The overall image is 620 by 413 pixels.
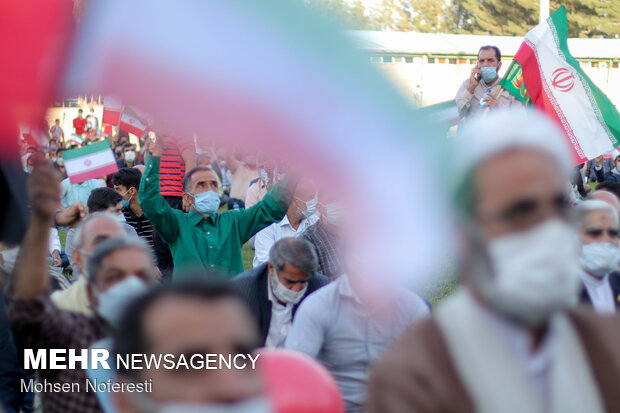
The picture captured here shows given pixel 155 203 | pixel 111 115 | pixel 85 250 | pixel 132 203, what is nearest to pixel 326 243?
pixel 155 203

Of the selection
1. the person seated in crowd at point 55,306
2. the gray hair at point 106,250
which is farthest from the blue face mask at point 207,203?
the gray hair at point 106,250

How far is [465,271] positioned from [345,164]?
16.1 inches

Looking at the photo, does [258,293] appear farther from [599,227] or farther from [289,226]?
[289,226]

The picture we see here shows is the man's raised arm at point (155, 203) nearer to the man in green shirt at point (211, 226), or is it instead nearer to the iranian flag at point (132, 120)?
the man in green shirt at point (211, 226)

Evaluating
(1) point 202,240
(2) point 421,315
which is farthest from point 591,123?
(2) point 421,315

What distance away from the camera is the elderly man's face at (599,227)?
4.13m

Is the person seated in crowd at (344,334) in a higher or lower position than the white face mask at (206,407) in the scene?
lower

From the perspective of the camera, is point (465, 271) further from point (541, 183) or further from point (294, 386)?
point (294, 386)

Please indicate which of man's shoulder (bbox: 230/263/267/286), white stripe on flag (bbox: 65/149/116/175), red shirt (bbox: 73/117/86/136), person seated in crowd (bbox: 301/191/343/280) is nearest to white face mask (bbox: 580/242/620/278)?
man's shoulder (bbox: 230/263/267/286)

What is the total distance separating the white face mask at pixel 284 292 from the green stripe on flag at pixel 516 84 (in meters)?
3.70

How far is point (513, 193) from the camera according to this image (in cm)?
193

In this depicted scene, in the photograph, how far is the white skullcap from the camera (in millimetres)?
1963

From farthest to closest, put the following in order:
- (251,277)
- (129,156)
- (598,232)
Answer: (129,156), (251,277), (598,232)

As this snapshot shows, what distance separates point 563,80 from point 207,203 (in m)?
3.95
